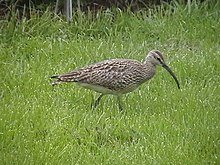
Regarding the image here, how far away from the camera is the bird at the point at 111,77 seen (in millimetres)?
7836

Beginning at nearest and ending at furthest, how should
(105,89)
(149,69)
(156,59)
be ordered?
(105,89) → (149,69) → (156,59)

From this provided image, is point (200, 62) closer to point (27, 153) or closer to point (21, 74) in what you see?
point (21, 74)

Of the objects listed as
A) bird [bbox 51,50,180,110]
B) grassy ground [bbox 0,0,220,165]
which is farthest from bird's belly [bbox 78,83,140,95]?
grassy ground [bbox 0,0,220,165]

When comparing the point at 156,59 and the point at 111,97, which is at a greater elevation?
the point at 156,59

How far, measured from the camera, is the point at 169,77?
8.81m

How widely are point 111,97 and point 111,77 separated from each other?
1.53ft

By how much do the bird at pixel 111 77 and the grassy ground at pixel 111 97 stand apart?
6.2 inches

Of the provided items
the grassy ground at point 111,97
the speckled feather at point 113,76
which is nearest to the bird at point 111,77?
the speckled feather at point 113,76

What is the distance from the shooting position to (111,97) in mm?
8305

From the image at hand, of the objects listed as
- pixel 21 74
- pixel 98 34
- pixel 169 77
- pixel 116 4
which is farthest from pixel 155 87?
pixel 116 4

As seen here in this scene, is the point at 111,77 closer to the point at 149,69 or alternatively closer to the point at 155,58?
the point at 149,69

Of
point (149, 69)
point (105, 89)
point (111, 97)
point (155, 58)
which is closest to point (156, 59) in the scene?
point (155, 58)

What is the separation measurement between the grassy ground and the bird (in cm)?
16

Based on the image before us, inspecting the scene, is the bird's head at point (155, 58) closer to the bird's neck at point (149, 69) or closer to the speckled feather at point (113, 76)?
the bird's neck at point (149, 69)
